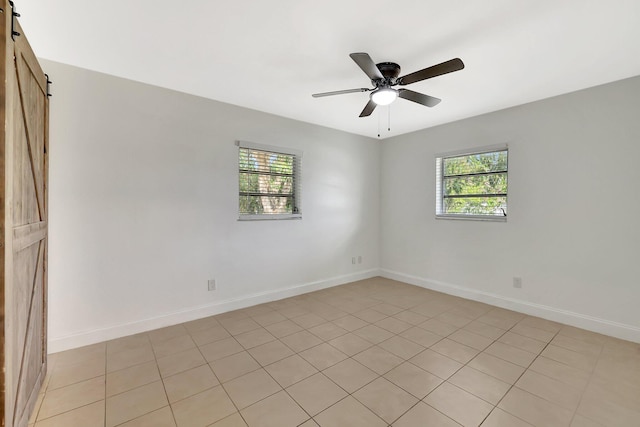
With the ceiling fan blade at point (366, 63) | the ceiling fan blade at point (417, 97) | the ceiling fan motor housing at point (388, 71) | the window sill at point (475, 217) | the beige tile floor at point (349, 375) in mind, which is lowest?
the beige tile floor at point (349, 375)

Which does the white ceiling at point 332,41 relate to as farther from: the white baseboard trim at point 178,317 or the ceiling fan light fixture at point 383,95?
the white baseboard trim at point 178,317

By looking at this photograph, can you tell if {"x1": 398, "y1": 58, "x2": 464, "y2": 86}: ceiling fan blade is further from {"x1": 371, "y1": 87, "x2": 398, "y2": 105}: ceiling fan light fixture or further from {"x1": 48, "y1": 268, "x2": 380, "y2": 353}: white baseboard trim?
{"x1": 48, "y1": 268, "x2": 380, "y2": 353}: white baseboard trim

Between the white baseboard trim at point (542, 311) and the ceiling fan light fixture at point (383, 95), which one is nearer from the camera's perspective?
the ceiling fan light fixture at point (383, 95)

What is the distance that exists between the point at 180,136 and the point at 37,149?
1288 millimetres

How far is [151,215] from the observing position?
2.90 meters

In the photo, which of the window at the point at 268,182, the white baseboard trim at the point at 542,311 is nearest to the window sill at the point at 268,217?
the window at the point at 268,182

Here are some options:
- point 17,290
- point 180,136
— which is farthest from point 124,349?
point 180,136

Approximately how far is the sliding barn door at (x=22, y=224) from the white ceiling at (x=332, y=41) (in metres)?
0.52

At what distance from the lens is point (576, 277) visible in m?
3.02

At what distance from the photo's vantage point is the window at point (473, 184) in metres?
3.66

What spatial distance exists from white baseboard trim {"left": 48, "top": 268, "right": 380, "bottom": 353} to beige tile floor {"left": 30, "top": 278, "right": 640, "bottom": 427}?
0.08m

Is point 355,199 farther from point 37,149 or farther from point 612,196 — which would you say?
point 37,149

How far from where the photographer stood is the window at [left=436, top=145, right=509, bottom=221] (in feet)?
12.0

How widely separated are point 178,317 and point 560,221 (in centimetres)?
445
